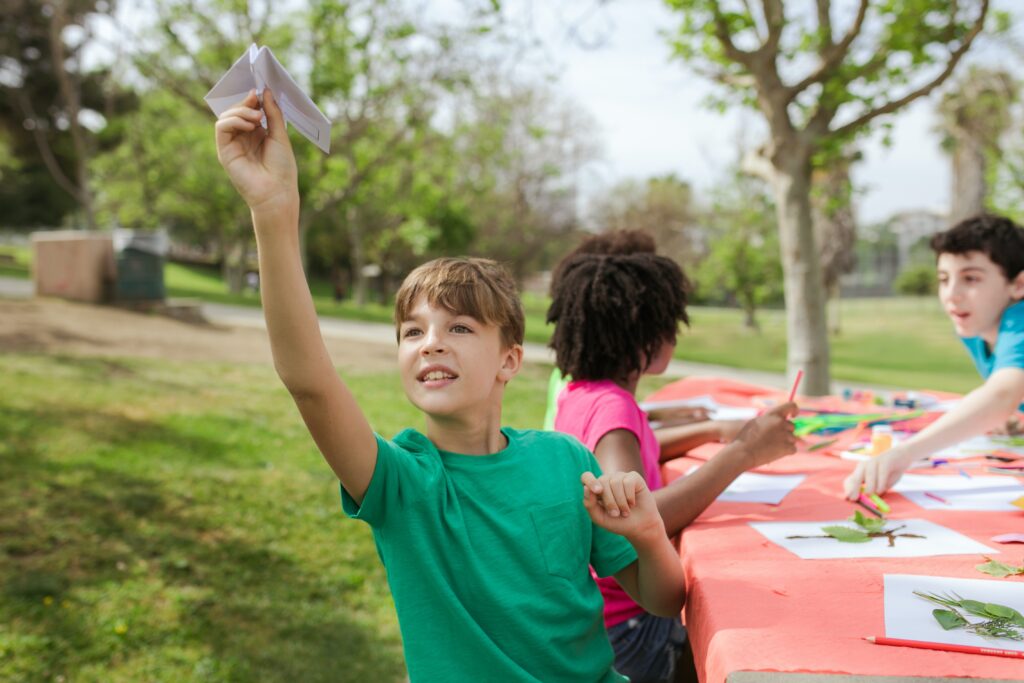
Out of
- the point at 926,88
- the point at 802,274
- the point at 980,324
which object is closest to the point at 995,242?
the point at 980,324

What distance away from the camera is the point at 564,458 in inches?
65.3

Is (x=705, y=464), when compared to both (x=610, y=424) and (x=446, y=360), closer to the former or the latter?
(x=610, y=424)

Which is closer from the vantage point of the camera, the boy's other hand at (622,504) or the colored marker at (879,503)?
the boy's other hand at (622,504)

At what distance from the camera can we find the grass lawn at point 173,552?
11.0 ft

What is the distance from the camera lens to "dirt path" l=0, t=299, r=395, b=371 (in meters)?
9.83

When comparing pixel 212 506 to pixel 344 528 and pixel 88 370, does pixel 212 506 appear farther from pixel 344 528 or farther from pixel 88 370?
pixel 88 370

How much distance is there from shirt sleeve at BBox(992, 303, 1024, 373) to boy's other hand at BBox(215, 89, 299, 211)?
2115 mm

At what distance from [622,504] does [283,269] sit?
0.68 m

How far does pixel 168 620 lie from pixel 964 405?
10.2 ft

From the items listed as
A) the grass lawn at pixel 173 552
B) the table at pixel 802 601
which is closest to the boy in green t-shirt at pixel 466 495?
the table at pixel 802 601

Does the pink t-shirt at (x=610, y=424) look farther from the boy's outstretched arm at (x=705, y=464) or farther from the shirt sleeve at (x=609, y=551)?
the shirt sleeve at (x=609, y=551)

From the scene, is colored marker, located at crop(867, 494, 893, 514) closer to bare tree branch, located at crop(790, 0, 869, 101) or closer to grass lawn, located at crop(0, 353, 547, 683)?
grass lawn, located at crop(0, 353, 547, 683)

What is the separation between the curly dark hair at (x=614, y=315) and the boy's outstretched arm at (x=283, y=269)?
3.61 ft

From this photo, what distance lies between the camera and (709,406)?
3.69 m
